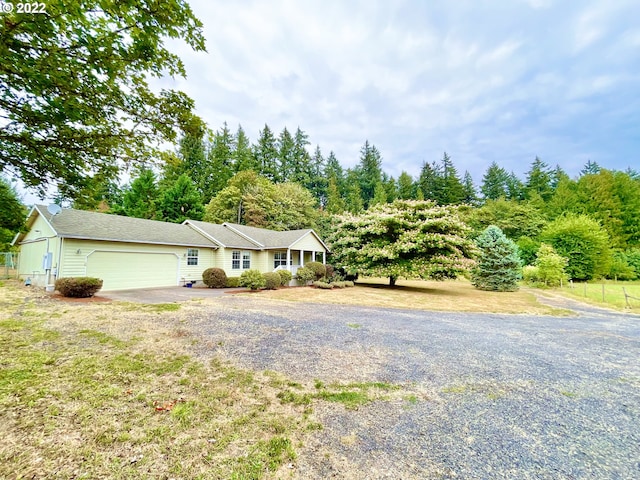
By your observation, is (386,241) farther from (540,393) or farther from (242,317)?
(540,393)

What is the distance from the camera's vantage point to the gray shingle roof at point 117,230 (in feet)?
40.0

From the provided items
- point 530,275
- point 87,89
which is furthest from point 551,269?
point 87,89

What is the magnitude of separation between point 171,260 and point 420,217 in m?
15.4

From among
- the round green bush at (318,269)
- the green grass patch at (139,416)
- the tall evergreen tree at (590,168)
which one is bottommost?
the green grass patch at (139,416)

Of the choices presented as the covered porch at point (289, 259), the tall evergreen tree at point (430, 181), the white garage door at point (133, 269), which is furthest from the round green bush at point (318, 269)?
the tall evergreen tree at point (430, 181)

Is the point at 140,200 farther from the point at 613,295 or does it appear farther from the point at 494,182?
the point at 494,182

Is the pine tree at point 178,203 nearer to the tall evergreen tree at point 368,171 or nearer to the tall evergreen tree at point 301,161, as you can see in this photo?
the tall evergreen tree at point 301,161

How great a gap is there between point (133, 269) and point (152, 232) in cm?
253

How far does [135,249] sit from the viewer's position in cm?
1401

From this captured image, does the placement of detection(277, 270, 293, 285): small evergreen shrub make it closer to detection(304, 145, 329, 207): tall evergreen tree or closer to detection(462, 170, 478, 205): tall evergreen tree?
detection(304, 145, 329, 207): tall evergreen tree

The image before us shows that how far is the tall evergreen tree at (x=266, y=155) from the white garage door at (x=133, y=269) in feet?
90.9

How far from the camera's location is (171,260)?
15609mm

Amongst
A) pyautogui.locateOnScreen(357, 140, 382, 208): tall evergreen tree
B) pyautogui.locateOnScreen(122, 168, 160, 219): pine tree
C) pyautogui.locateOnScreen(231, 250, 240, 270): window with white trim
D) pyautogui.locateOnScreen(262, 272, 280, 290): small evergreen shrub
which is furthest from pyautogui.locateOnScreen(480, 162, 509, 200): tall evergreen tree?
→ pyautogui.locateOnScreen(122, 168, 160, 219): pine tree

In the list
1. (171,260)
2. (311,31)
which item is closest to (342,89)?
(311,31)
